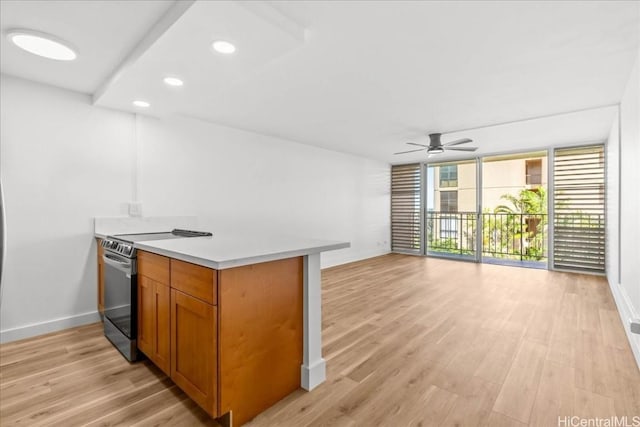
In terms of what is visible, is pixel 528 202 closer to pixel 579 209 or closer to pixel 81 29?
pixel 579 209

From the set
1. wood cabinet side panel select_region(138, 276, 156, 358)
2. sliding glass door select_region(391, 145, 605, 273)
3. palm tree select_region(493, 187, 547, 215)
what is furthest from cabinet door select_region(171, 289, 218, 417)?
palm tree select_region(493, 187, 547, 215)

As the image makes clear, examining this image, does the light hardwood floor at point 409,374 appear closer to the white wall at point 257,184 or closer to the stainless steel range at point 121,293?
the stainless steel range at point 121,293

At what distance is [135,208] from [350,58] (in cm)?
264

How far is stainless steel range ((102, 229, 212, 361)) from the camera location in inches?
84.7

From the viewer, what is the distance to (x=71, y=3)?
5.54 ft

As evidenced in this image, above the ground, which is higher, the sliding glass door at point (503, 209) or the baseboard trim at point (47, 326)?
the sliding glass door at point (503, 209)

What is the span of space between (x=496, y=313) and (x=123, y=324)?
3465mm

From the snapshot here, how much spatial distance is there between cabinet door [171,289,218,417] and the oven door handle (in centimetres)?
63

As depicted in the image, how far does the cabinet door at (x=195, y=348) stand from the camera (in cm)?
150

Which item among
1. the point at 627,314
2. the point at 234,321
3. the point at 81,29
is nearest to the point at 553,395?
the point at 627,314

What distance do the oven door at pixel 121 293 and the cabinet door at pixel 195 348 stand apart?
58cm

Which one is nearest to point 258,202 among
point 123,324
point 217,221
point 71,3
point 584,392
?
point 217,221

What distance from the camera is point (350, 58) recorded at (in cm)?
229

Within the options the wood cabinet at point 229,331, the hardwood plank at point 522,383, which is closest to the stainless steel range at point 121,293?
the wood cabinet at point 229,331
